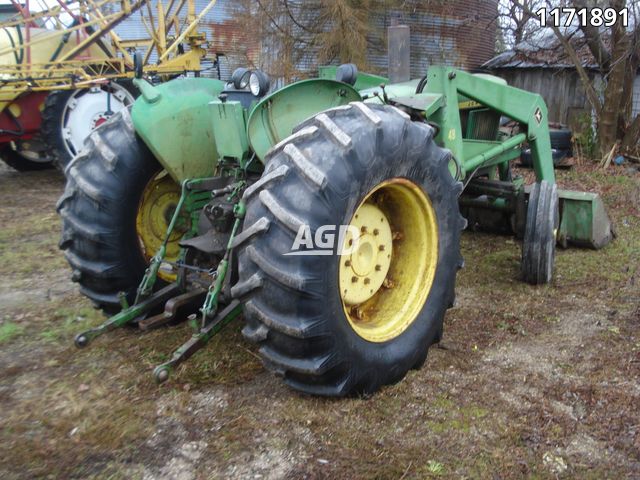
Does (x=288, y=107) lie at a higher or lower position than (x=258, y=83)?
lower

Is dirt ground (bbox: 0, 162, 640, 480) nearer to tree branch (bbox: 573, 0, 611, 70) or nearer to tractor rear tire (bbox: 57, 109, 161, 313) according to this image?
tractor rear tire (bbox: 57, 109, 161, 313)

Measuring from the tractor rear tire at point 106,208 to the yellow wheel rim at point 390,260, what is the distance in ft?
4.19

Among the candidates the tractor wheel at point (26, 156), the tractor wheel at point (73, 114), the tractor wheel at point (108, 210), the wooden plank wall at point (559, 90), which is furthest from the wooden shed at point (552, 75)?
the tractor wheel at point (108, 210)

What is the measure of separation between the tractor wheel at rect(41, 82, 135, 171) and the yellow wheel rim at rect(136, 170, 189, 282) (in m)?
4.94

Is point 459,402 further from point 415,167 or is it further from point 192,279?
point 192,279

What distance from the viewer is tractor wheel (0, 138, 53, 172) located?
9031mm

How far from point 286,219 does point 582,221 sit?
11.6ft

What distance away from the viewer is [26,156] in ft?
31.3

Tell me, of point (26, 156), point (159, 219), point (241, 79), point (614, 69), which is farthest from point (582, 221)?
point (26, 156)

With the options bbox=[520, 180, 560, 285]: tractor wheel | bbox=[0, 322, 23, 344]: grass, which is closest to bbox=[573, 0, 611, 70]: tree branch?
bbox=[520, 180, 560, 285]: tractor wheel

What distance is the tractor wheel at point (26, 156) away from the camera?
9031mm

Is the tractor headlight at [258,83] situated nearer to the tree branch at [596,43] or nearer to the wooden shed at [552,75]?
the tree branch at [596,43]

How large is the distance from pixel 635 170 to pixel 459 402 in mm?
7839

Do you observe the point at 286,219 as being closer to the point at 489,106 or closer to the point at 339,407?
the point at 339,407
